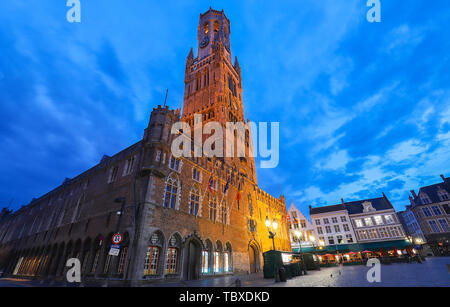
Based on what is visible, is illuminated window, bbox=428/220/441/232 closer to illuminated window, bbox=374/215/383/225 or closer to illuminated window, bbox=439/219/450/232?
illuminated window, bbox=439/219/450/232

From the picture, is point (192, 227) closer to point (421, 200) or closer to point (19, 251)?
point (19, 251)

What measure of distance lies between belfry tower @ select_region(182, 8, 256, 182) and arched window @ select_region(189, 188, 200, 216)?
13.3m

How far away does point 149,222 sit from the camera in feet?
53.7

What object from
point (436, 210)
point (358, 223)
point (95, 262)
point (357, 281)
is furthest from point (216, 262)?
point (436, 210)

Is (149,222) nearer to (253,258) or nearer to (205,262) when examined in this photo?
(205,262)

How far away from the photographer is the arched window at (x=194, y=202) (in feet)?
70.1

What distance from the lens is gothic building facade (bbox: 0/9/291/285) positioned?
16.3m

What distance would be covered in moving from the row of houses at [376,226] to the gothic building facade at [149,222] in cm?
2237

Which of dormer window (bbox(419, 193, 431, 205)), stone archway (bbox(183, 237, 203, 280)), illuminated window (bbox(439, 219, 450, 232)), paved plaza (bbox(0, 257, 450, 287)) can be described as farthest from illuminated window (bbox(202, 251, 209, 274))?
dormer window (bbox(419, 193, 431, 205))

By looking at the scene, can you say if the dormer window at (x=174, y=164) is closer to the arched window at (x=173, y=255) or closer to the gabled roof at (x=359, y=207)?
the arched window at (x=173, y=255)

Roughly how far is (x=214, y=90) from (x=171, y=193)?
100ft
